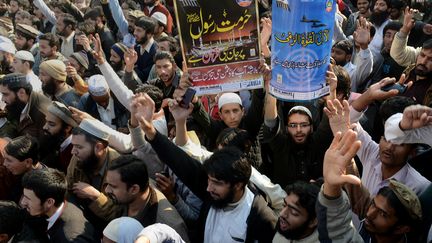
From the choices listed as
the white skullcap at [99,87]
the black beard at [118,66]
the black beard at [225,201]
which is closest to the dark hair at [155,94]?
the white skullcap at [99,87]

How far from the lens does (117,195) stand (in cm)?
305

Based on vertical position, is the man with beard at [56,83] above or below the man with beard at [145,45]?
above

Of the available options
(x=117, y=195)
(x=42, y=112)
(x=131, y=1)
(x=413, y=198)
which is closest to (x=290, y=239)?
(x=413, y=198)

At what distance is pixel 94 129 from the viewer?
371 cm

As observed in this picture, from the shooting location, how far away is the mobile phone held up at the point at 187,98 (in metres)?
3.42

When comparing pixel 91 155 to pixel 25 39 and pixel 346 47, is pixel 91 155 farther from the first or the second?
pixel 25 39

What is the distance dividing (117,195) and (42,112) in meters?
2.16

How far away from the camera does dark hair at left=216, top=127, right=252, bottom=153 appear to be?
3.54 m

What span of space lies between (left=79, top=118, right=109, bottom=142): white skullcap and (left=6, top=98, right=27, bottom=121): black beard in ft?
4.75

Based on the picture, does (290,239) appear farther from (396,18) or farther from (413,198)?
(396,18)

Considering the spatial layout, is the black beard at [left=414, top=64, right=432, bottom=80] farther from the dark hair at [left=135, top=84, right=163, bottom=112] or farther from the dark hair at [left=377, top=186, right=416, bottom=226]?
the dark hair at [left=135, top=84, right=163, bottom=112]

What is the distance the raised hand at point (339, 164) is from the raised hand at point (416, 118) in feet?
2.60

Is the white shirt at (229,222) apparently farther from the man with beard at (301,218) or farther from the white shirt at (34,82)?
the white shirt at (34,82)

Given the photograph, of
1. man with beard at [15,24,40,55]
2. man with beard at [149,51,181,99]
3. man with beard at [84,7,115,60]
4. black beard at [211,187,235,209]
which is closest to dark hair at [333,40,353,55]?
man with beard at [149,51,181,99]
